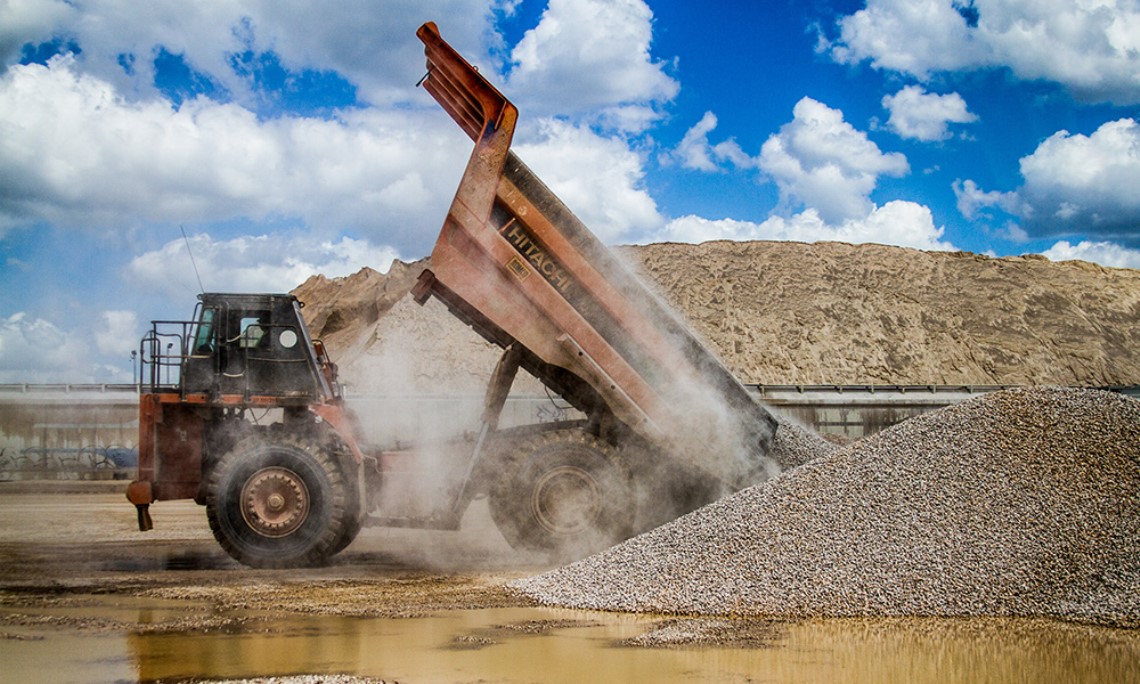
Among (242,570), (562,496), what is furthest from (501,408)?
(242,570)

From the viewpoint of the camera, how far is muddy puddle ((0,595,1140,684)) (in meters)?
5.93

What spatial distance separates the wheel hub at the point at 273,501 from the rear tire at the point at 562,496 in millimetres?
1894

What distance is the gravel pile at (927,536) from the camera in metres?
7.37

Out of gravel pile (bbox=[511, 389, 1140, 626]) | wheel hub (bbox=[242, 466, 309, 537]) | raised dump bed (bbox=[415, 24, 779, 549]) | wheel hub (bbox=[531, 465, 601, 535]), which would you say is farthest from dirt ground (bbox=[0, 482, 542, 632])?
raised dump bed (bbox=[415, 24, 779, 549])

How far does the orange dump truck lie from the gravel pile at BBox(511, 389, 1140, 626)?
875 mm

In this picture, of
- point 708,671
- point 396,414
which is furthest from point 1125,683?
point 396,414

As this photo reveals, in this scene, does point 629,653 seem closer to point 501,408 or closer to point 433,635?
point 433,635

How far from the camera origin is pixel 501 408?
9.59 metres

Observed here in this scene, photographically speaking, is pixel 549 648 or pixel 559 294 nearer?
pixel 549 648

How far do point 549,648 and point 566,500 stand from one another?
304cm

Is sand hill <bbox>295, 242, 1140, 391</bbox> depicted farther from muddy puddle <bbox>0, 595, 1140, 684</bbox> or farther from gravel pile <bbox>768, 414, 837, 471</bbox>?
muddy puddle <bbox>0, 595, 1140, 684</bbox>

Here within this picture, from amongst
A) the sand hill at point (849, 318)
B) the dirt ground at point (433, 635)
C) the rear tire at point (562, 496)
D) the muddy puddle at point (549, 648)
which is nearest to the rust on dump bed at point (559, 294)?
the rear tire at point (562, 496)

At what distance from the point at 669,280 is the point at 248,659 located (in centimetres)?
4539

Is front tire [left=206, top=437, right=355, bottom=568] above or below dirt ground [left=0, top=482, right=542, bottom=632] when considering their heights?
above
